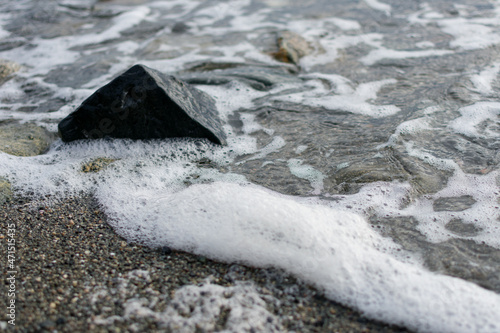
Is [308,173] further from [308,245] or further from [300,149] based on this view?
[308,245]

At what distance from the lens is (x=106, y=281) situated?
1923 millimetres

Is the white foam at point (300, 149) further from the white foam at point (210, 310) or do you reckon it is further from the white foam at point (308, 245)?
the white foam at point (210, 310)

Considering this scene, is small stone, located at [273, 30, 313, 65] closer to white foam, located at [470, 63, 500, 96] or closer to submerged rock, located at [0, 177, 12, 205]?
white foam, located at [470, 63, 500, 96]

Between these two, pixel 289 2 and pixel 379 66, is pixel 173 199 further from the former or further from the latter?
pixel 289 2

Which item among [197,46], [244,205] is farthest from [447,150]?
[197,46]

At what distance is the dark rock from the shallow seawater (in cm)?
9

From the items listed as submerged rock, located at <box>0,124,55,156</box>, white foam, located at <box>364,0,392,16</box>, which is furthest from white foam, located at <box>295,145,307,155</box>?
white foam, located at <box>364,0,392,16</box>

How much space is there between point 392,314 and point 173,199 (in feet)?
4.84

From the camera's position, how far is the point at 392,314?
69.8 inches

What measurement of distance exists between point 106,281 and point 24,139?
1.95 meters

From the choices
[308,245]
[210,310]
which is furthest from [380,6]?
[210,310]

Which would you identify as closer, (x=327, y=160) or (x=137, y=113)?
(x=327, y=160)

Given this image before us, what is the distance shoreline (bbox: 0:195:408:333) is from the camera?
1700 millimetres

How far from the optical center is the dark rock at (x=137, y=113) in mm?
3096
